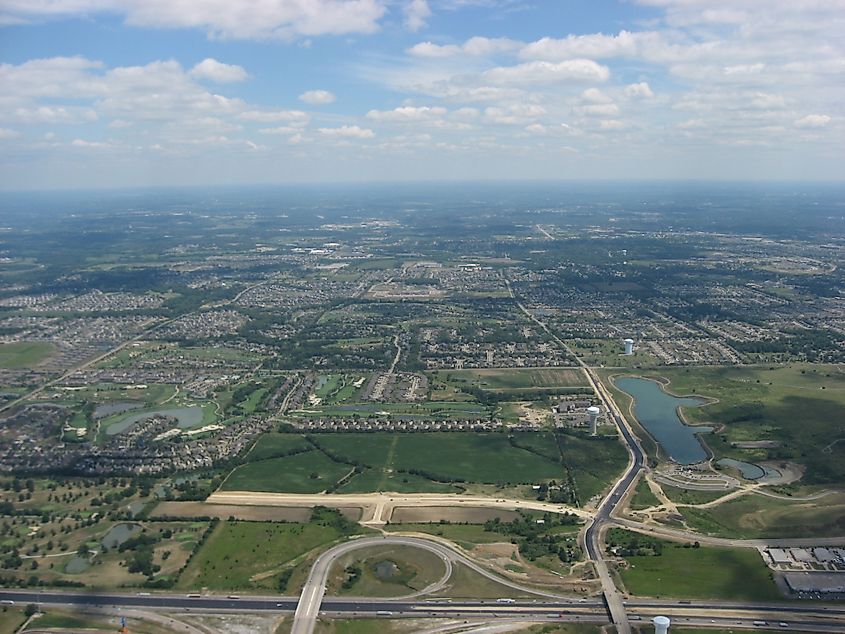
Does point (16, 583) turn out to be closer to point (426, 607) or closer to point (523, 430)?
point (426, 607)

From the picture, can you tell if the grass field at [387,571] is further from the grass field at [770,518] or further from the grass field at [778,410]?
the grass field at [778,410]

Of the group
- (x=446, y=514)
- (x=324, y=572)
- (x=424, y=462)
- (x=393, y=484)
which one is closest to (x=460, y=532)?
(x=446, y=514)

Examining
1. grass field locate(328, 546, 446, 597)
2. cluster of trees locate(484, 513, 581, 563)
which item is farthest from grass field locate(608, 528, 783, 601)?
grass field locate(328, 546, 446, 597)

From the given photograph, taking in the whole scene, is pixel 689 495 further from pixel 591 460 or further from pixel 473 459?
pixel 473 459

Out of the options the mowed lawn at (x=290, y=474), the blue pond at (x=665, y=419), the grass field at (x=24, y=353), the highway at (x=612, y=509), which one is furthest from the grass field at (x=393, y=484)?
the grass field at (x=24, y=353)

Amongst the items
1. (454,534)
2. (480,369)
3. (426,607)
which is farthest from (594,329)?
(426,607)

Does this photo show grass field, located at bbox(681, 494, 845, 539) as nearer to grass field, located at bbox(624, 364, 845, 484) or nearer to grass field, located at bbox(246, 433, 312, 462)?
grass field, located at bbox(624, 364, 845, 484)
